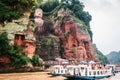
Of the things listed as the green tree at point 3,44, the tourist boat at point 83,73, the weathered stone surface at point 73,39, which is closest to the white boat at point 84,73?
the tourist boat at point 83,73

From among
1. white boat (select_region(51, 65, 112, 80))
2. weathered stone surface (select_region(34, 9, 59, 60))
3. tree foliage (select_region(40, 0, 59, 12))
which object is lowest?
white boat (select_region(51, 65, 112, 80))

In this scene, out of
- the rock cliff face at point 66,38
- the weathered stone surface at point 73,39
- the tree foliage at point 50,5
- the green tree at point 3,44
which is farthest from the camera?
the tree foliage at point 50,5

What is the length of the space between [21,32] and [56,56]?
71.8ft

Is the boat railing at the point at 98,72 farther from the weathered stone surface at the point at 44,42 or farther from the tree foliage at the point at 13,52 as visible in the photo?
the weathered stone surface at the point at 44,42

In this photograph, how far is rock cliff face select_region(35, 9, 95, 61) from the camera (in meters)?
82.9

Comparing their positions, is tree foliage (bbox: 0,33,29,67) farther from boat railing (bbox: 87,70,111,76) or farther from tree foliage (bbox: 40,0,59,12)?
tree foliage (bbox: 40,0,59,12)

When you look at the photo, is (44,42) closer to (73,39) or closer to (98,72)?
(73,39)

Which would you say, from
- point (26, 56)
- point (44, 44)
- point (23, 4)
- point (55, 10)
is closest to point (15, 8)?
point (23, 4)

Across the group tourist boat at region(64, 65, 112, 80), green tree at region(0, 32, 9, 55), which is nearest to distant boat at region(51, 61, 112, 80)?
tourist boat at region(64, 65, 112, 80)

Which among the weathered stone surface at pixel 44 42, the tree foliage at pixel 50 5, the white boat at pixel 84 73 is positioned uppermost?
the tree foliage at pixel 50 5

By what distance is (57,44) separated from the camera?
8450 centimetres

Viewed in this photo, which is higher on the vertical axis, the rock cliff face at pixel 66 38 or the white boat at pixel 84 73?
the rock cliff face at pixel 66 38

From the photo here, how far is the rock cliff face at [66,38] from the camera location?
8288 cm

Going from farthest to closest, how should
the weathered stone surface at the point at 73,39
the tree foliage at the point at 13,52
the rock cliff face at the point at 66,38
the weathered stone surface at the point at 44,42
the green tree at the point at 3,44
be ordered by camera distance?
the weathered stone surface at the point at 73,39 < the rock cliff face at the point at 66,38 < the weathered stone surface at the point at 44,42 < the tree foliage at the point at 13,52 < the green tree at the point at 3,44
